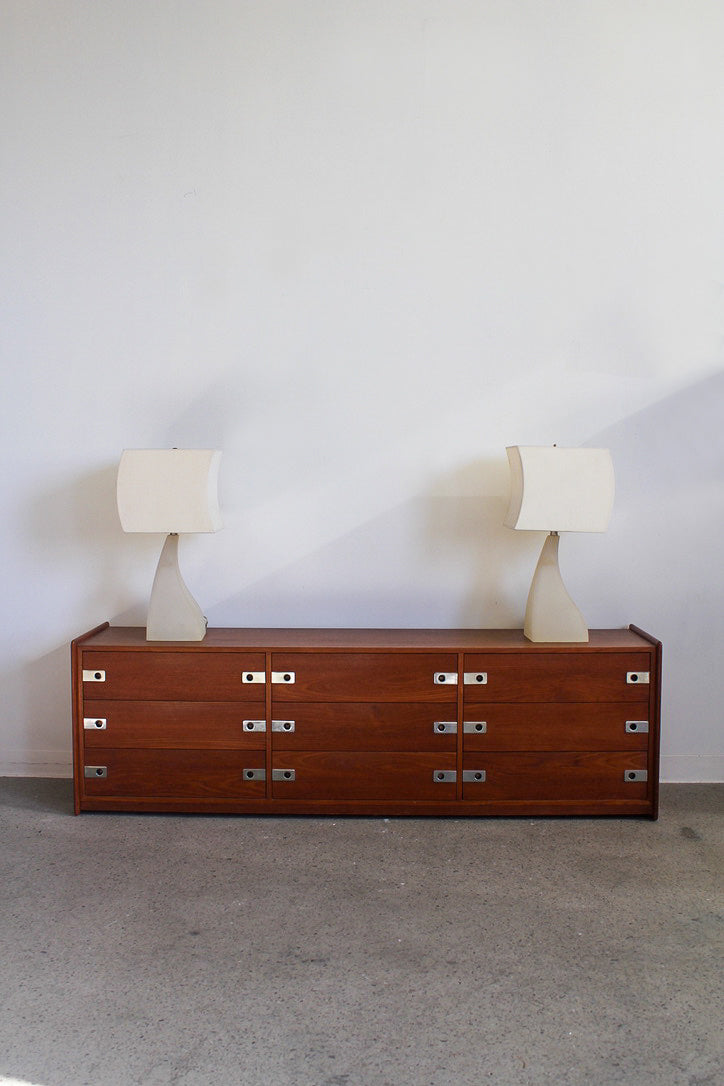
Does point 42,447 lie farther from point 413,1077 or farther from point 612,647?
point 413,1077

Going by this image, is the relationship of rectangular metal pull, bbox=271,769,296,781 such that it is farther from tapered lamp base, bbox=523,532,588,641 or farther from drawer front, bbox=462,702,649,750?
tapered lamp base, bbox=523,532,588,641

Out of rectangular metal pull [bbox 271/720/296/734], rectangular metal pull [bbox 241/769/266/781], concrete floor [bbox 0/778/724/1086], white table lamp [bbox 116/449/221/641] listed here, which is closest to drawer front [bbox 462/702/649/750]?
concrete floor [bbox 0/778/724/1086]

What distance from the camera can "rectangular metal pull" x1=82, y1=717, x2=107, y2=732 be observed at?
269 cm

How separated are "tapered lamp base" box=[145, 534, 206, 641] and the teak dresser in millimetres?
86

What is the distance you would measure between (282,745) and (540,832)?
0.85 m

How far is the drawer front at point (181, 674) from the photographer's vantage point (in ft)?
8.77

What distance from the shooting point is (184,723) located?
8.79 ft

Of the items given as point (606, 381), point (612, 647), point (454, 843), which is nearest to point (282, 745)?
point (454, 843)

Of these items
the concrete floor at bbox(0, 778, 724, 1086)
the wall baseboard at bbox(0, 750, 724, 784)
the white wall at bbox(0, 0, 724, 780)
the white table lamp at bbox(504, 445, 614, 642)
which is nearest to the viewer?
the concrete floor at bbox(0, 778, 724, 1086)

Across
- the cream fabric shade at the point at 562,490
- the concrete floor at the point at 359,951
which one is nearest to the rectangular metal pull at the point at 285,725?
the concrete floor at the point at 359,951

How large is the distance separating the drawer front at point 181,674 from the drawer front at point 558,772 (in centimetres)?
75

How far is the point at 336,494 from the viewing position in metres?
2.99

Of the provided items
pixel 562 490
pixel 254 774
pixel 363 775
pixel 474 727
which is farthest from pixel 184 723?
pixel 562 490

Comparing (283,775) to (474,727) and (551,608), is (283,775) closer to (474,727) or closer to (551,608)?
(474,727)
